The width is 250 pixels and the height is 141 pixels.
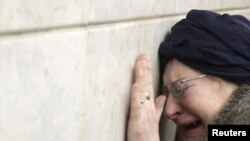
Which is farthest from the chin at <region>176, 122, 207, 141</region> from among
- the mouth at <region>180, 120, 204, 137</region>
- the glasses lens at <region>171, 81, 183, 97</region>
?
the glasses lens at <region>171, 81, 183, 97</region>

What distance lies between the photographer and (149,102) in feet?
2.95

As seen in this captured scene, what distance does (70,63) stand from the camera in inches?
24.3

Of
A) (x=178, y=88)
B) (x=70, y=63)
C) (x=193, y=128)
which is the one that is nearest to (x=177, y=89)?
(x=178, y=88)

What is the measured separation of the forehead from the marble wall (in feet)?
0.32

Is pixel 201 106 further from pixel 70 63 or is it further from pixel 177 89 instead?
pixel 70 63

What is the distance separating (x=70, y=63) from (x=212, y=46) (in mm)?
439

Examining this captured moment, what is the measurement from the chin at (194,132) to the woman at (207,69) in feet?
0.04

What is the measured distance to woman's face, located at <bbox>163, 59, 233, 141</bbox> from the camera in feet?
3.15

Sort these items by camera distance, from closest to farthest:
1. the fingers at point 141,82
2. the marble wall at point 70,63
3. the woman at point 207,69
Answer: the marble wall at point 70,63 → the fingers at point 141,82 → the woman at point 207,69

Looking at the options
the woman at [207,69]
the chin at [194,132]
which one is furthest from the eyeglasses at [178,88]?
the chin at [194,132]

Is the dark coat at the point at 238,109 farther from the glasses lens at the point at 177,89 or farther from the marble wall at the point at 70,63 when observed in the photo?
the marble wall at the point at 70,63

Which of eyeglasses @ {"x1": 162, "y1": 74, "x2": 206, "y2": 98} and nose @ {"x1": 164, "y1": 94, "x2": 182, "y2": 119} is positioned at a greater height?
eyeglasses @ {"x1": 162, "y1": 74, "x2": 206, "y2": 98}

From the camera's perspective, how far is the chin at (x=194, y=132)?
101 cm

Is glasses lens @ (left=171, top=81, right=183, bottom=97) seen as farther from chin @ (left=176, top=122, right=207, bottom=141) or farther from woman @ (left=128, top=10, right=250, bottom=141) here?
chin @ (left=176, top=122, right=207, bottom=141)
